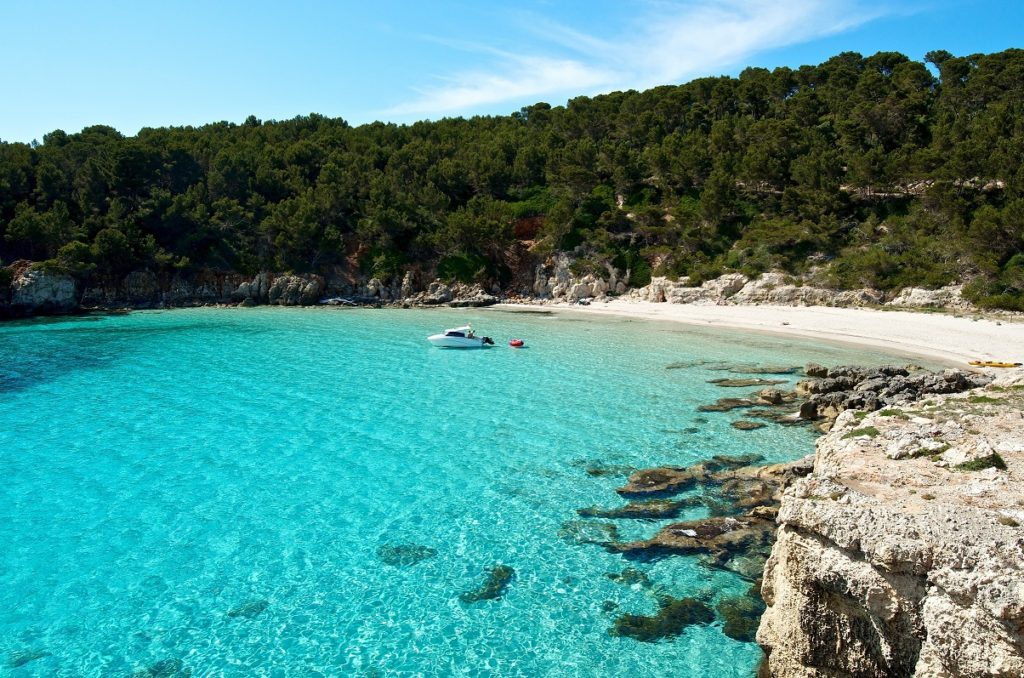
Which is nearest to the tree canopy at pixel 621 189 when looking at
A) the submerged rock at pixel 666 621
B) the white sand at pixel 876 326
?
the white sand at pixel 876 326

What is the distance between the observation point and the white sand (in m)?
30.8

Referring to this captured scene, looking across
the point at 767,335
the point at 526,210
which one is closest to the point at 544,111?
→ the point at 526,210

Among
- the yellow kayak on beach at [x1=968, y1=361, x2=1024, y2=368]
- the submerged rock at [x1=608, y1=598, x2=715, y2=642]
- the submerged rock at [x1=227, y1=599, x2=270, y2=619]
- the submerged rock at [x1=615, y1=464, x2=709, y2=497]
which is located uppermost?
the yellow kayak on beach at [x1=968, y1=361, x2=1024, y2=368]

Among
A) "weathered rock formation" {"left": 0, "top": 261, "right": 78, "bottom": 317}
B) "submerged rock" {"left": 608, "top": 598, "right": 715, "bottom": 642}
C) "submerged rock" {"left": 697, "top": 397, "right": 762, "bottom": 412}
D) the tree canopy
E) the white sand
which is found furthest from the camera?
"weathered rock formation" {"left": 0, "top": 261, "right": 78, "bottom": 317}

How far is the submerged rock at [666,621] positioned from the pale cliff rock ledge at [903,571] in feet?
5.55

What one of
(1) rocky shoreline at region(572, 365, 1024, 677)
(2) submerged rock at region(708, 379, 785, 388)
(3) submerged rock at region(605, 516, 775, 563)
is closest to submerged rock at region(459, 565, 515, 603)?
(1) rocky shoreline at region(572, 365, 1024, 677)

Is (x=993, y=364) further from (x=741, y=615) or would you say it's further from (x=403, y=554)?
(x=403, y=554)

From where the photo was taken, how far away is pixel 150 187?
228 feet

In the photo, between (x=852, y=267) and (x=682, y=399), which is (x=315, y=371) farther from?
(x=852, y=267)

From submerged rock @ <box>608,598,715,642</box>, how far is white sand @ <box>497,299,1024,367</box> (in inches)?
1007

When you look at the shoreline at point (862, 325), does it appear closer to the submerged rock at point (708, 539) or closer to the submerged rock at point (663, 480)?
the submerged rock at point (663, 480)

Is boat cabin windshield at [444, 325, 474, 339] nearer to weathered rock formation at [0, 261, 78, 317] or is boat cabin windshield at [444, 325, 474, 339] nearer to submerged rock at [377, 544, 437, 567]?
submerged rock at [377, 544, 437, 567]

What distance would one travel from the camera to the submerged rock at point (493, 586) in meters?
10.5

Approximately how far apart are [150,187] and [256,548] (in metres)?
71.4
